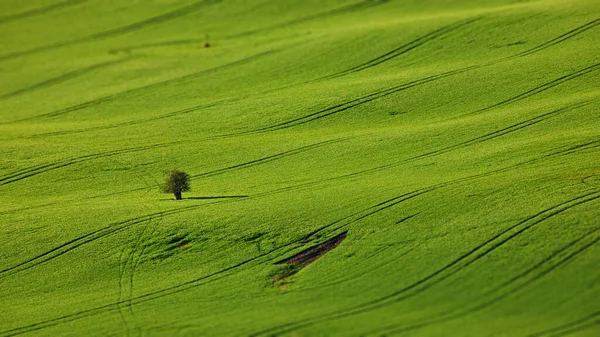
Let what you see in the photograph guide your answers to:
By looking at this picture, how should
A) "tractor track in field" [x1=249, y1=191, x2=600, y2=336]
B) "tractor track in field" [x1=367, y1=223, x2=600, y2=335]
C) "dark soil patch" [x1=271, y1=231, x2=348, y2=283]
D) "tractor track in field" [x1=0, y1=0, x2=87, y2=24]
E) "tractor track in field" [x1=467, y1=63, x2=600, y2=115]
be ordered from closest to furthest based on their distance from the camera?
"tractor track in field" [x1=367, y1=223, x2=600, y2=335] → "tractor track in field" [x1=249, y1=191, x2=600, y2=336] → "dark soil patch" [x1=271, y1=231, x2=348, y2=283] → "tractor track in field" [x1=467, y1=63, x2=600, y2=115] → "tractor track in field" [x1=0, y1=0, x2=87, y2=24]

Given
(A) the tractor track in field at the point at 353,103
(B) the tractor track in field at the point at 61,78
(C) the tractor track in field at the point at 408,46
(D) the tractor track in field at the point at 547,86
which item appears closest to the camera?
(D) the tractor track in field at the point at 547,86


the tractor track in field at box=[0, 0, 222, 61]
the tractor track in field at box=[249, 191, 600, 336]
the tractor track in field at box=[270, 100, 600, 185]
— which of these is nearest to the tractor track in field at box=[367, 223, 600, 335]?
the tractor track in field at box=[249, 191, 600, 336]

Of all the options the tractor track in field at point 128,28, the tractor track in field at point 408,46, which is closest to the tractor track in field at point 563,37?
the tractor track in field at point 408,46

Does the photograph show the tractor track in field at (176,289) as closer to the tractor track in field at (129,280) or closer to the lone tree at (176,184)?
the tractor track in field at (129,280)

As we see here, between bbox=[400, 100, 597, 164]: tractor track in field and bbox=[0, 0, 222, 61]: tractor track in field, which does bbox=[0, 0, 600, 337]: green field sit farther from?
bbox=[0, 0, 222, 61]: tractor track in field

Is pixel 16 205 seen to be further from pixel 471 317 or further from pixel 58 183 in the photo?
pixel 471 317

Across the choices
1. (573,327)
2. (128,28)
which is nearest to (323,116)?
(573,327)
